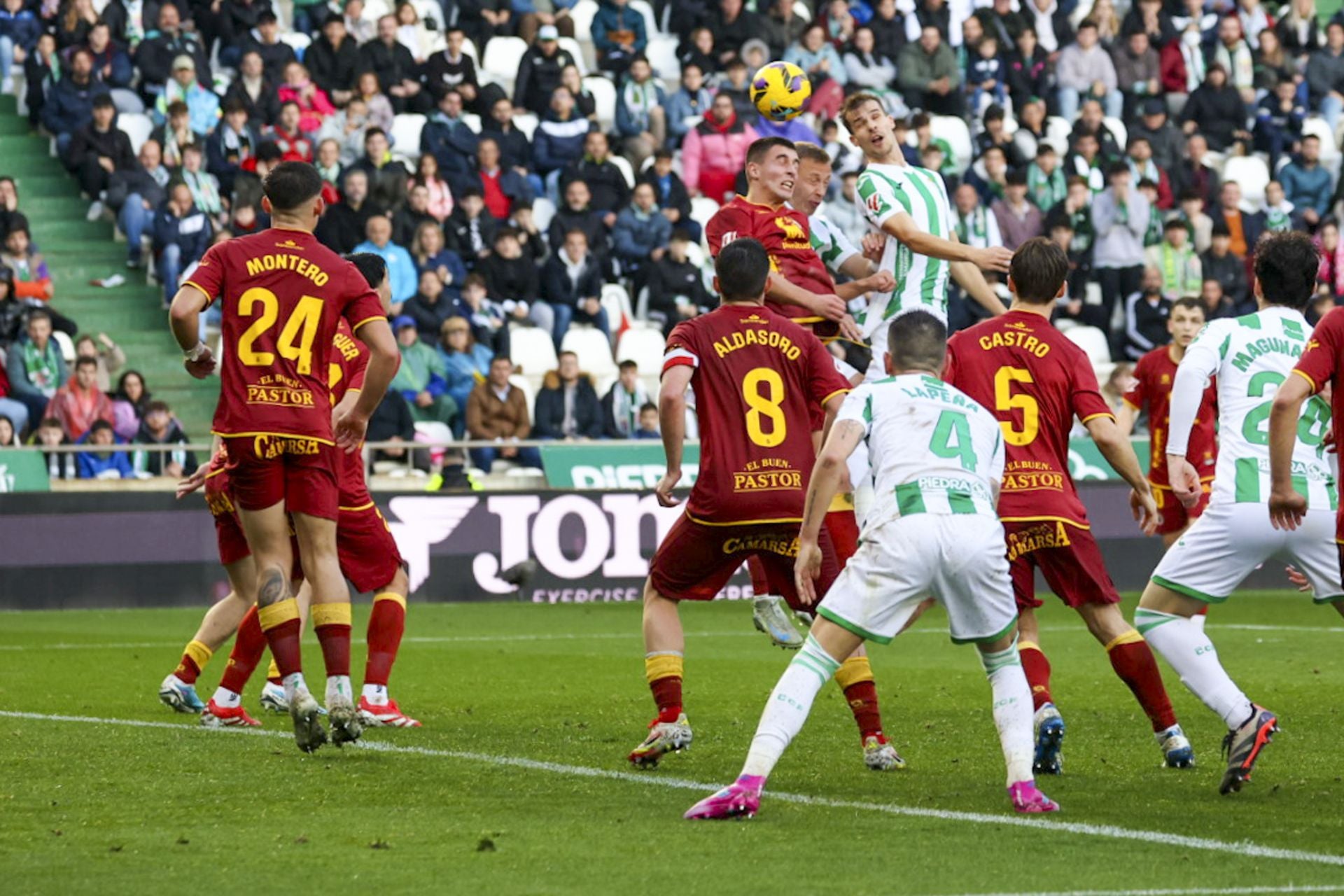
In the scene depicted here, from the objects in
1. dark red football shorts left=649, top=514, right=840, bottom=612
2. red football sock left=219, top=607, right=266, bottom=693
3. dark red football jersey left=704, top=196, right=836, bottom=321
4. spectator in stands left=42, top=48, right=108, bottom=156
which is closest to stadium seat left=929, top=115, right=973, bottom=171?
spectator in stands left=42, top=48, right=108, bottom=156

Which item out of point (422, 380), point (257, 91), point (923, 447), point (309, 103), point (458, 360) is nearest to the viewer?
point (923, 447)

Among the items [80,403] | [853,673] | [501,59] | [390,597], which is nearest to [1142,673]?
[853,673]

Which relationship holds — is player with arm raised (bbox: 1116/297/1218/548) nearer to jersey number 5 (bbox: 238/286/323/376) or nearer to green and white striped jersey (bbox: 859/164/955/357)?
green and white striped jersey (bbox: 859/164/955/357)

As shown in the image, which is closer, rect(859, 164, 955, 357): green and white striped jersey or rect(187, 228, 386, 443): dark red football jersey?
rect(187, 228, 386, 443): dark red football jersey

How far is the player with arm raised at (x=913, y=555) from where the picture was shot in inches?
277

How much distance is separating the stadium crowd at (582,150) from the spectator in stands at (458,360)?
0.9 inches

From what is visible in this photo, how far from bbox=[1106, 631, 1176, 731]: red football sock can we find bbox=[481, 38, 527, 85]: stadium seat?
17.1 metres

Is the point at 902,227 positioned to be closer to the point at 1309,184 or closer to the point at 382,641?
the point at 382,641

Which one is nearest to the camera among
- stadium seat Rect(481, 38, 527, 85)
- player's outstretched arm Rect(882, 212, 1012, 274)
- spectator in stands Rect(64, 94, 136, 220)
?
player's outstretched arm Rect(882, 212, 1012, 274)

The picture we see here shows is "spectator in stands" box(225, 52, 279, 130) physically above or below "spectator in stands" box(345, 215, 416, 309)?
above

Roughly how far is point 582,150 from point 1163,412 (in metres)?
10.1

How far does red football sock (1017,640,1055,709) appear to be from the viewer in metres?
8.84

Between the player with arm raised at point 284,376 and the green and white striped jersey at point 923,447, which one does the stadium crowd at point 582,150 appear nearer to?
the player with arm raised at point 284,376

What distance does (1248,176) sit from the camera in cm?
2730
